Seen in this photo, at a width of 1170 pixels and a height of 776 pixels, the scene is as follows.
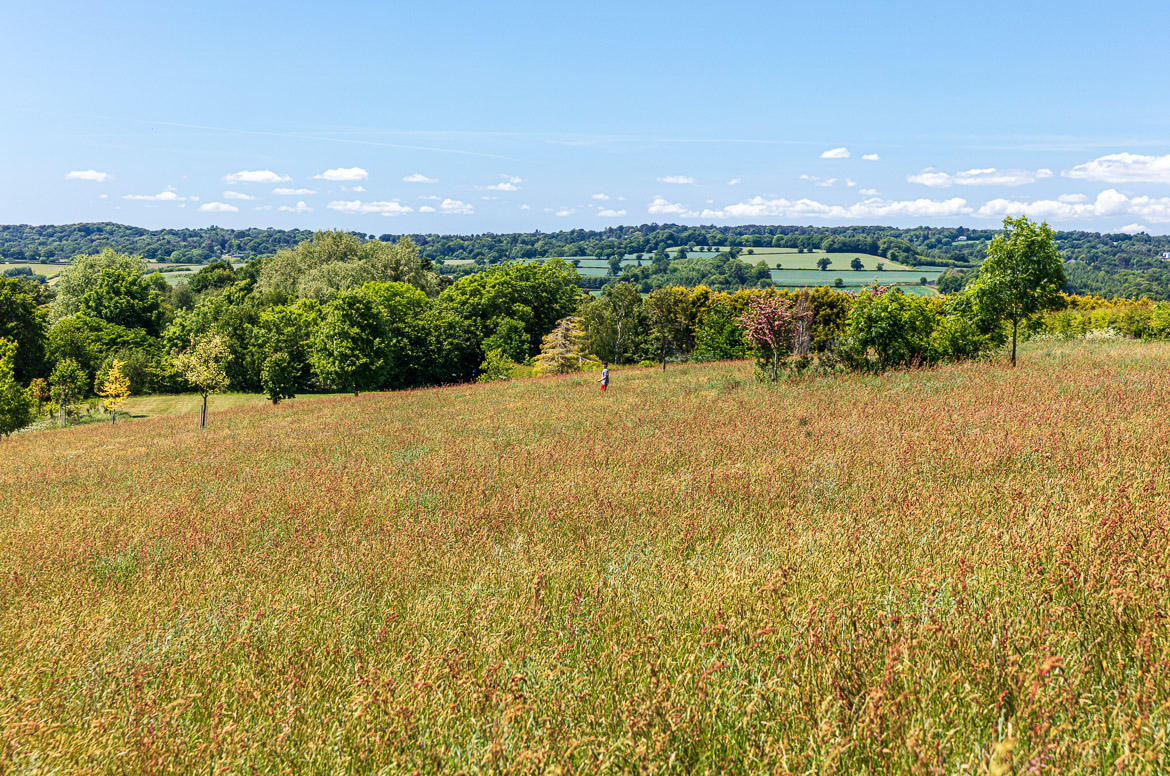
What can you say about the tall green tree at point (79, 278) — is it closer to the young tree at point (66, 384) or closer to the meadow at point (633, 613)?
the young tree at point (66, 384)

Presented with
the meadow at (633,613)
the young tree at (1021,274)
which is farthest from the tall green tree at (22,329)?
the young tree at (1021,274)

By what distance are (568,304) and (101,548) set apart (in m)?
65.2

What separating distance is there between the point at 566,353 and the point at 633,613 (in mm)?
44974

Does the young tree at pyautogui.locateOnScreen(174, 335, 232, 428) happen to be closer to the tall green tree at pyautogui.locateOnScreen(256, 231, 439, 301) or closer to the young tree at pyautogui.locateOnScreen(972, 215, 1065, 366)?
the young tree at pyautogui.locateOnScreen(972, 215, 1065, 366)

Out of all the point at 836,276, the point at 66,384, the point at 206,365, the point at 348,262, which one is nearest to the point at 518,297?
the point at 348,262

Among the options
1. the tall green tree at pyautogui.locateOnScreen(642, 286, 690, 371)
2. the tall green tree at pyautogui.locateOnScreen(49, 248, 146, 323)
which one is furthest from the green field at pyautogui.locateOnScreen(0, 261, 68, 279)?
the tall green tree at pyautogui.locateOnScreen(642, 286, 690, 371)

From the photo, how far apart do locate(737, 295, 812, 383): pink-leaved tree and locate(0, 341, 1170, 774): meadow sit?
9308 millimetres

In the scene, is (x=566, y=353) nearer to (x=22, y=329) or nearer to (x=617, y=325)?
(x=617, y=325)

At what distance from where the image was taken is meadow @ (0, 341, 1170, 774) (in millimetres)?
2602

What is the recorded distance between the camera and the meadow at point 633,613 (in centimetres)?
260

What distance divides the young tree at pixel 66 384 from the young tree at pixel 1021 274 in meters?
55.3

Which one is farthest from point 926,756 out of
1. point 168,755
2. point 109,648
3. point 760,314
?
point 760,314

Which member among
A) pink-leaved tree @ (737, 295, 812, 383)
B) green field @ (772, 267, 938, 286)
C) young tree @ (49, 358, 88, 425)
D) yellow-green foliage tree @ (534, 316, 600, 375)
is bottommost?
young tree @ (49, 358, 88, 425)

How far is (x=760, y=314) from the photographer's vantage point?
1830 cm
